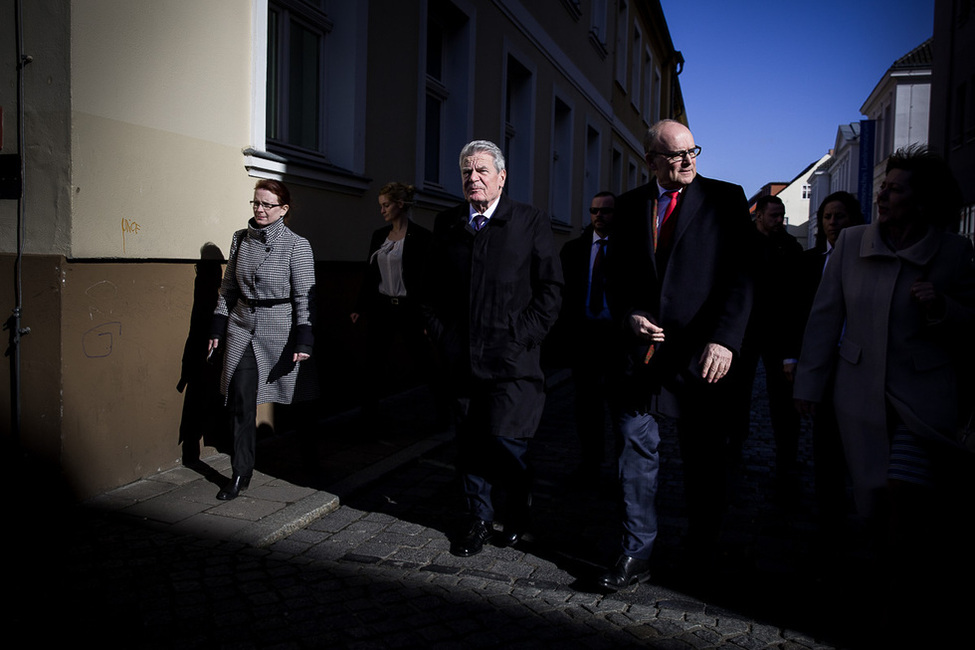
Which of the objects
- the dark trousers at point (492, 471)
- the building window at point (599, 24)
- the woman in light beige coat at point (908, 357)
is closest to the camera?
the woman in light beige coat at point (908, 357)

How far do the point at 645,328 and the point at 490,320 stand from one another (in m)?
0.80

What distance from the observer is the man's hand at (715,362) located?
3.28 m

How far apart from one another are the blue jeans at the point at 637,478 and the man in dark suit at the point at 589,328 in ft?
4.85

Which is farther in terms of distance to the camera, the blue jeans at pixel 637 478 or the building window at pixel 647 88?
the building window at pixel 647 88

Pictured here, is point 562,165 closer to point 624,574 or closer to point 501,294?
point 501,294

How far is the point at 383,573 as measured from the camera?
3.69 metres

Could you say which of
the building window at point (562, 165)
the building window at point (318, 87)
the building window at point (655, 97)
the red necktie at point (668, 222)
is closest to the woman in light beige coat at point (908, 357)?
the red necktie at point (668, 222)

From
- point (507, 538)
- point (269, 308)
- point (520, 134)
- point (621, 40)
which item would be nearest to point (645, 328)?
point (507, 538)

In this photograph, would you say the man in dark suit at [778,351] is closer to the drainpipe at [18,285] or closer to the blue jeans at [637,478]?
the blue jeans at [637,478]

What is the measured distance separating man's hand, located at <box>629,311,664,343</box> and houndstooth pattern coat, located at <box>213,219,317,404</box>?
82.4 inches

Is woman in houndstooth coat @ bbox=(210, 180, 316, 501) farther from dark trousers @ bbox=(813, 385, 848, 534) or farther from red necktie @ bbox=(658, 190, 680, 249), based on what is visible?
dark trousers @ bbox=(813, 385, 848, 534)

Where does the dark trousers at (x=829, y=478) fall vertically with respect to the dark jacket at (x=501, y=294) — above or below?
below

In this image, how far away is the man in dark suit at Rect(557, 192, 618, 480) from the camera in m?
5.07

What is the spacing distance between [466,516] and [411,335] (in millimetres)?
2057
